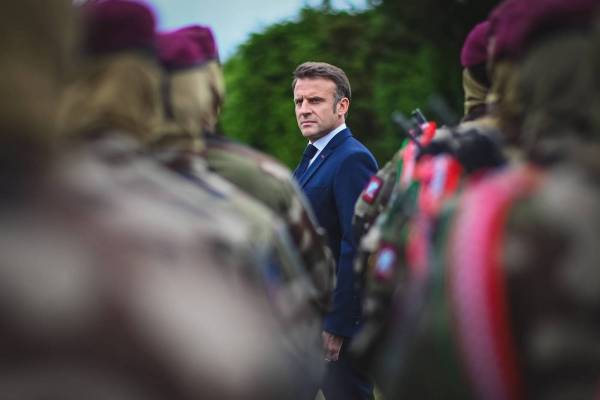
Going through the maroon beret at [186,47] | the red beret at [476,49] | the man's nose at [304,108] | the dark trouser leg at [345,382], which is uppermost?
the maroon beret at [186,47]

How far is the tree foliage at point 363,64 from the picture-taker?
925 cm

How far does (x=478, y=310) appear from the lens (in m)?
1.61

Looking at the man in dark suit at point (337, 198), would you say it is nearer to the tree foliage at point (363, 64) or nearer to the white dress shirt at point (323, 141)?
the white dress shirt at point (323, 141)

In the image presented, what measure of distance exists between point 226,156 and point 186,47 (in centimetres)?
42

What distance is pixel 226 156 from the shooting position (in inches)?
A: 114

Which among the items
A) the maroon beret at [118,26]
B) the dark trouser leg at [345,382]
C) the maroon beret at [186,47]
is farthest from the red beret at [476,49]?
the dark trouser leg at [345,382]

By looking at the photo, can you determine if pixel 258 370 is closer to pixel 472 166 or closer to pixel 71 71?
pixel 71 71

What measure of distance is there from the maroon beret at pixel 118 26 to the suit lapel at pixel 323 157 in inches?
82.3

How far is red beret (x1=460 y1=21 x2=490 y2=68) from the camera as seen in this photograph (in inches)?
124

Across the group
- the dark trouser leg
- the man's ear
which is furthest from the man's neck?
the dark trouser leg

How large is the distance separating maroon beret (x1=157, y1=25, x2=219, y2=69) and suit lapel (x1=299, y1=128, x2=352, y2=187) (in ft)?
4.98

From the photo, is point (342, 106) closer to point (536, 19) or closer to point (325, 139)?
point (325, 139)

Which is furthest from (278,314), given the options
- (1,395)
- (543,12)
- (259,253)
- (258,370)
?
(543,12)

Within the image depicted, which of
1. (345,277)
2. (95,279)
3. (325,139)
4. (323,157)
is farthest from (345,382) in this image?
(95,279)
